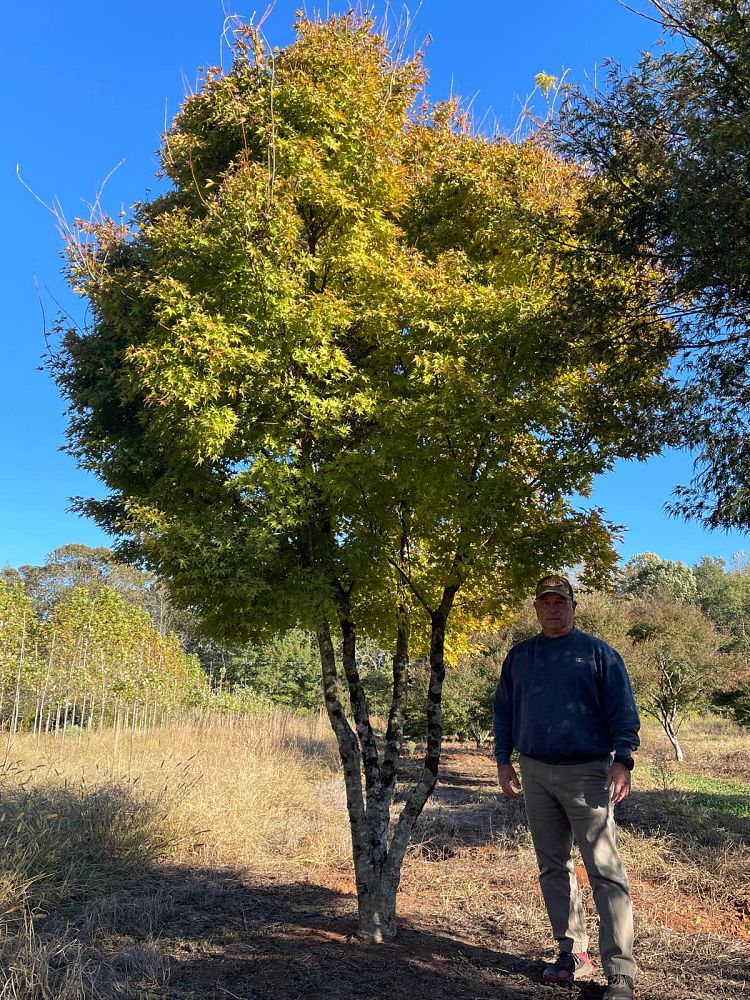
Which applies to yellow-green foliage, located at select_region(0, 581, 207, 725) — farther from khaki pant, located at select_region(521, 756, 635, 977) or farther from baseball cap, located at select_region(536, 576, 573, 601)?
baseball cap, located at select_region(536, 576, 573, 601)

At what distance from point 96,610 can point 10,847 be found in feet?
49.8

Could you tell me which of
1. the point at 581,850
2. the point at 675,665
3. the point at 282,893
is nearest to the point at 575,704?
the point at 581,850

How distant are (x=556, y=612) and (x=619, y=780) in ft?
2.79

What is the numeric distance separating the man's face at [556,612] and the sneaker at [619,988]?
154 cm

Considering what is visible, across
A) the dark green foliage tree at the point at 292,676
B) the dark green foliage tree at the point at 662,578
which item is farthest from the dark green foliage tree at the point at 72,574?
the dark green foliage tree at the point at 662,578

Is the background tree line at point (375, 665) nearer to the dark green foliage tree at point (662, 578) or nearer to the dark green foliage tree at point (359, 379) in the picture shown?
the dark green foliage tree at point (359, 379)

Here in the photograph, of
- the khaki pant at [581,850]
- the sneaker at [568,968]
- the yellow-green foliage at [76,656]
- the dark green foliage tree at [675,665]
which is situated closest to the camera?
the khaki pant at [581,850]

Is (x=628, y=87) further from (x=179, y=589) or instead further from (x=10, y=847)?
(x=10, y=847)

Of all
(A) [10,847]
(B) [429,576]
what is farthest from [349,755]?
(A) [10,847]

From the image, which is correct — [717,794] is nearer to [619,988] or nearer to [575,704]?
[619,988]

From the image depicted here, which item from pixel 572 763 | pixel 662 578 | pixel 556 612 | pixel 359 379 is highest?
pixel 662 578

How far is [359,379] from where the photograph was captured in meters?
4.93

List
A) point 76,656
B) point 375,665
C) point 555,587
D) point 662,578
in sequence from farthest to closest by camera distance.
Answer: point 662,578
point 375,665
point 76,656
point 555,587

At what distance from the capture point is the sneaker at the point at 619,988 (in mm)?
3029
